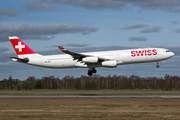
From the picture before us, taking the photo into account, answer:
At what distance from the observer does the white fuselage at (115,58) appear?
50.4 metres

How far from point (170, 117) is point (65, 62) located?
31.9m

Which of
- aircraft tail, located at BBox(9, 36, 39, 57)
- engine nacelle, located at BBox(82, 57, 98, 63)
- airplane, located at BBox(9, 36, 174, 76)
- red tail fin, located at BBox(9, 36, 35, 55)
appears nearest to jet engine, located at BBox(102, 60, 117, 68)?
airplane, located at BBox(9, 36, 174, 76)

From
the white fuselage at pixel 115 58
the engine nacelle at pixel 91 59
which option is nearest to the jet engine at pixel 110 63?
the white fuselage at pixel 115 58

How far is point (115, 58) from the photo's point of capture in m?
51.5

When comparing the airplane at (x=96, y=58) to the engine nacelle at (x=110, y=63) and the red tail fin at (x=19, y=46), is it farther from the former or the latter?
the red tail fin at (x=19, y=46)

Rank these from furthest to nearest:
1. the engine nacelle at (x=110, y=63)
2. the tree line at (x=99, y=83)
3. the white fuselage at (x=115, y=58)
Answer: the tree line at (x=99, y=83) < the engine nacelle at (x=110, y=63) < the white fuselage at (x=115, y=58)

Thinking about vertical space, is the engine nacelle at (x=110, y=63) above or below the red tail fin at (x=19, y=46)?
below

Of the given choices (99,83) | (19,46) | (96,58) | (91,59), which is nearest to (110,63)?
(96,58)

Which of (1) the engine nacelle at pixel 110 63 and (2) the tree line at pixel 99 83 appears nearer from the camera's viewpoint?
(1) the engine nacelle at pixel 110 63

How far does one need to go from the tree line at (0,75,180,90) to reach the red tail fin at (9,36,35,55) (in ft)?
148

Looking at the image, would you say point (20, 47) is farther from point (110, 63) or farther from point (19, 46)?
point (110, 63)

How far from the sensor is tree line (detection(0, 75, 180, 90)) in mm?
109188

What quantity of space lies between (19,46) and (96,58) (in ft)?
69.3

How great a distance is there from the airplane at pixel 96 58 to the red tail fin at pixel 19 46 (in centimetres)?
168
